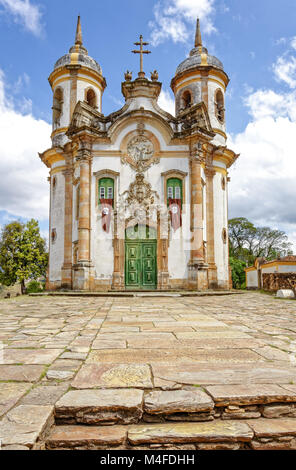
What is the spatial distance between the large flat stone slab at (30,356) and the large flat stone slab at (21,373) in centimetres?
18

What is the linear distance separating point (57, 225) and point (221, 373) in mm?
19776

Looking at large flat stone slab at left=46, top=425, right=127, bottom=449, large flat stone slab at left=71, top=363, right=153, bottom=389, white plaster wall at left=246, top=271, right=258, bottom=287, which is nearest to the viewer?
large flat stone slab at left=46, top=425, right=127, bottom=449

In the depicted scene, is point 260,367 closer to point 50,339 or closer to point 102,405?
point 102,405

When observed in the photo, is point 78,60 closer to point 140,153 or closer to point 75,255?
point 140,153

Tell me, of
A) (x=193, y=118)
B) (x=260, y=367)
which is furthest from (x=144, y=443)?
(x=193, y=118)

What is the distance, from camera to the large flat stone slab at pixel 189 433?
2184 millimetres

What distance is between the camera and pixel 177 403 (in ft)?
8.14

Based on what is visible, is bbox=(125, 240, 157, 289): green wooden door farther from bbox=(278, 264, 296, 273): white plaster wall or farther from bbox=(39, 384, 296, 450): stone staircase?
bbox=(39, 384, 296, 450): stone staircase

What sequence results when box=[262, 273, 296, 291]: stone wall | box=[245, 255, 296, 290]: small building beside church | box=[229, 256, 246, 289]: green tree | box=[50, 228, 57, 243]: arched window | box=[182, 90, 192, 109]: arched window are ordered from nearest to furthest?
box=[262, 273, 296, 291]: stone wall < box=[245, 255, 296, 290]: small building beside church < box=[50, 228, 57, 243]: arched window < box=[182, 90, 192, 109]: arched window < box=[229, 256, 246, 289]: green tree

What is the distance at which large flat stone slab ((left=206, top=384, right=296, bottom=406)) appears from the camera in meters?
2.53

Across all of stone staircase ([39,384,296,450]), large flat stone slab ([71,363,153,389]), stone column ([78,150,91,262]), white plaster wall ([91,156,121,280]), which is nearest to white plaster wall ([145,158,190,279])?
white plaster wall ([91,156,121,280])

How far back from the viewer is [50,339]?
4766mm

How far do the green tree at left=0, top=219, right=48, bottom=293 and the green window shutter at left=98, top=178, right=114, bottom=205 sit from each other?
12.8 meters
